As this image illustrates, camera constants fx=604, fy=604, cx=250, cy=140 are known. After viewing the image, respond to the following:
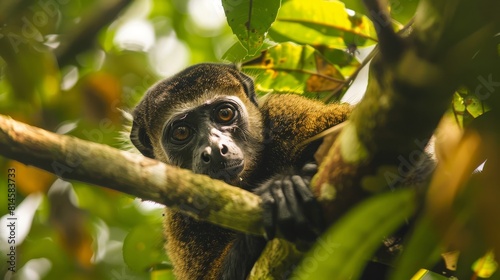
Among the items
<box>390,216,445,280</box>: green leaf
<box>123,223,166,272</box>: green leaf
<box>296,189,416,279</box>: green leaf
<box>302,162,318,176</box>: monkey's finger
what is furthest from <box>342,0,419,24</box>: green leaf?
<box>123,223,166,272</box>: green leaf

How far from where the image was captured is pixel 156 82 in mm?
5840

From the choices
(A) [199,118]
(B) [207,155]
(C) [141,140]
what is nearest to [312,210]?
(B) [207,155]

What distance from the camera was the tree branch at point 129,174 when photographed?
7.67 ft

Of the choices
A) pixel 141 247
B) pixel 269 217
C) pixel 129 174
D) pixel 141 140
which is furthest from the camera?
pixel 141 140

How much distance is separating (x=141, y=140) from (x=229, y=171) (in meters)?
1.54

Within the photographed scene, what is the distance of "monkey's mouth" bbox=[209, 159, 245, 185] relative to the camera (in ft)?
14.4

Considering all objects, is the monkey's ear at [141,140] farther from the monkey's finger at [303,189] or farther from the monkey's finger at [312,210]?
the monkey's finger at [312,210]

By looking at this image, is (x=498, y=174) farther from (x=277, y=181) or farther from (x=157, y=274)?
(x=157, y=274)

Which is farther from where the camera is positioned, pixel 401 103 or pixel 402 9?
pixel 402 9

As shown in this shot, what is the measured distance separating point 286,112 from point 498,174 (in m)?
3.05

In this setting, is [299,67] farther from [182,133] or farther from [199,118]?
[182,133]

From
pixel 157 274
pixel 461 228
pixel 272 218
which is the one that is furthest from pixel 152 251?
pixel 461 228

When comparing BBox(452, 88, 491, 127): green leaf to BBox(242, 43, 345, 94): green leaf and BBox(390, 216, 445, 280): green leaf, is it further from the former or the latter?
BBox(390, 216, 445, 280): green leaf

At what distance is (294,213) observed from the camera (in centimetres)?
305
